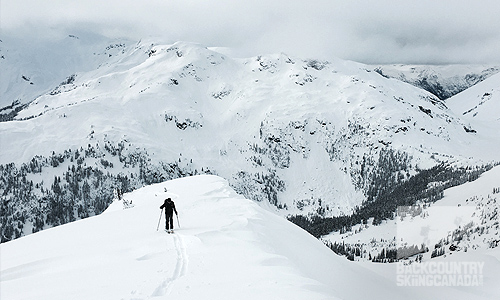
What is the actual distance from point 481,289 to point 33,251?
1498 inches

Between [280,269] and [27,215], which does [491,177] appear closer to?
[280,269]

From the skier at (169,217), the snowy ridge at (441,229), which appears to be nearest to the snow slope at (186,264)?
the skier at (169,217)

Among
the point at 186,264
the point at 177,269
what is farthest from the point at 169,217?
the point at 177,269

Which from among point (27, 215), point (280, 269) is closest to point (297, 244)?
point (280, 269)

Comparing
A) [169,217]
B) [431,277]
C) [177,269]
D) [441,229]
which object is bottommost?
[441,229]

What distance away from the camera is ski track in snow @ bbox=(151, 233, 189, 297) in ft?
37.4

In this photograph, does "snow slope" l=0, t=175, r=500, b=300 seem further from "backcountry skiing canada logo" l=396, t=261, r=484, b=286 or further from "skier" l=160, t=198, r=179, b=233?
"backcountry skiing canada logo" l=396, t=261, r=484, b=286

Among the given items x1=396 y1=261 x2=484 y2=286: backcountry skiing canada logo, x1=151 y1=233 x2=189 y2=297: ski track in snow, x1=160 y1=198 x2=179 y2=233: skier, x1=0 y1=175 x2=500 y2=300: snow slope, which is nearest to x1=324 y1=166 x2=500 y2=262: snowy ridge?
x1=396 y1=261 x2=484 y2=286: backcountry skiing canada logo

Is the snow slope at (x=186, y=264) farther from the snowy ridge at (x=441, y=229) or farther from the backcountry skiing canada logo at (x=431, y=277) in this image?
the snowy ridge at (x=441, y=229)

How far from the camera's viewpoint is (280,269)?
13.9m

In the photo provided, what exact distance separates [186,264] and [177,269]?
0.71 metres

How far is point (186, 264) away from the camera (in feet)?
47.1

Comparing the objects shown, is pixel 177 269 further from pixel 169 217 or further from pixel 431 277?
pixel 431 277

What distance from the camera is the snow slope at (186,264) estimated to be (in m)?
11.7
